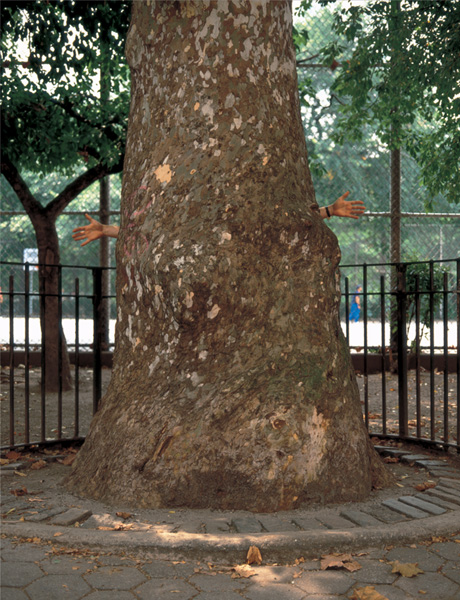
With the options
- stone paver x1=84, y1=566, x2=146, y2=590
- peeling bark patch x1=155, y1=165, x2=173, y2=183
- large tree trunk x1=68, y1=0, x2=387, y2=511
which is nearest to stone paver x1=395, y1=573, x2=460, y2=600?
large tree trunk x1=68, y1=0, x2=387, y2=511

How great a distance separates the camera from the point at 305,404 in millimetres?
4418

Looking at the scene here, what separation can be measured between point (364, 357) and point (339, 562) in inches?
145

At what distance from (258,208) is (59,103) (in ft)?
20.0

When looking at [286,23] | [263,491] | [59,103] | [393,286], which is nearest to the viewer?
[263,491]

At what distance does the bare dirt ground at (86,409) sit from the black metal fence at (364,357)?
1 centimetres

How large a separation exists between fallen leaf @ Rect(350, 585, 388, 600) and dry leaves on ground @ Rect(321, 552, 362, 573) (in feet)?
0.84

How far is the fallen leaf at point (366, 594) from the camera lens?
3193 mm

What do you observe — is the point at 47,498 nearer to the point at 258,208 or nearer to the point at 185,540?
the point at 185,540

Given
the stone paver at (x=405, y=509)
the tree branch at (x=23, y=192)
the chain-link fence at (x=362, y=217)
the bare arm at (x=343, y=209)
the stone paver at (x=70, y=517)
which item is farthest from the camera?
the chain-link fence at (x=362, y=217)

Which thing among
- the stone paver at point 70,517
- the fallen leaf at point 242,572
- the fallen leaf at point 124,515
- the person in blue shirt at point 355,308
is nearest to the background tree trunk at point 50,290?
the stone paver at point 70,517

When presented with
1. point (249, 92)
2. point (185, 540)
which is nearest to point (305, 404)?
point (185, 540)

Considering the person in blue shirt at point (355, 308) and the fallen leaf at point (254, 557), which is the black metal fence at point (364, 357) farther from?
the fallen leaf at point (254, 557)

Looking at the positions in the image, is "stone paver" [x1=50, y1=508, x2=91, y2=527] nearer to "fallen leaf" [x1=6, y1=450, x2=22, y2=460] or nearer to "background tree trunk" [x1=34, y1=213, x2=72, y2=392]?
"fallen leaf" [x1=6, y1=450, x2=22, y2=460]

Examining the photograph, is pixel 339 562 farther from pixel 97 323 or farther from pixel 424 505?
pixel 97 323
